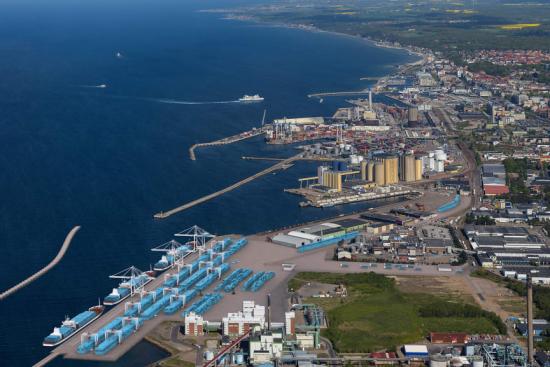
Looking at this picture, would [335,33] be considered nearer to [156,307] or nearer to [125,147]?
[125,147]

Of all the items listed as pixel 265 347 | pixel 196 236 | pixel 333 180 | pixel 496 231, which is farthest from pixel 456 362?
pixel 333 180

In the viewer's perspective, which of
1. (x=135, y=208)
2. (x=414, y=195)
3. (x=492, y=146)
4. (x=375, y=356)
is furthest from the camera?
(x=492, y=146)

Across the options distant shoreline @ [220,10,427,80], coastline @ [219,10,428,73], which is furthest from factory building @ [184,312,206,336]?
coastline @ [219,10,428,73]

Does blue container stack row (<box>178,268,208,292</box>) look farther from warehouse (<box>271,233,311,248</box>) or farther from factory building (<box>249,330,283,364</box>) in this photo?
factory building (<box>249,330,283,364</box>)

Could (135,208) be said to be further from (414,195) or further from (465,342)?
(465,342)

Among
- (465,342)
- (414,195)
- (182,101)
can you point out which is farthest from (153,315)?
(182,101)

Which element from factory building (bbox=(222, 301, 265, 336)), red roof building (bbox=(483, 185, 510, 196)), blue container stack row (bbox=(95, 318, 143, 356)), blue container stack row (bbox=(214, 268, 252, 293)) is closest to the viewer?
blue container stack row (bbox=(95, 318, 143, 356))
